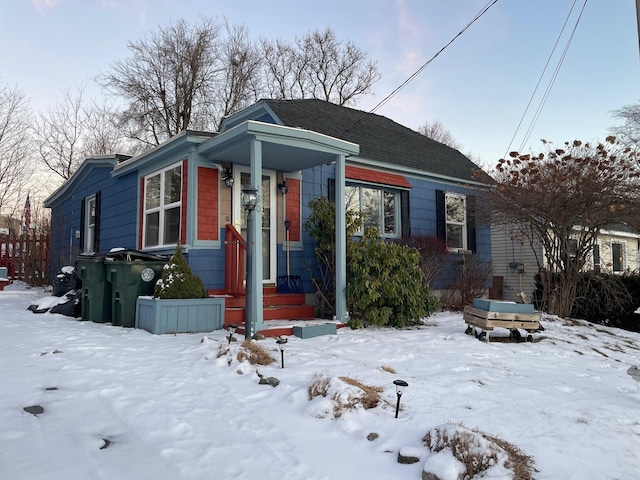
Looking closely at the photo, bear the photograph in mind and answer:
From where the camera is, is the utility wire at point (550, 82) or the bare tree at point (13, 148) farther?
the bare tree at point (13, 148)

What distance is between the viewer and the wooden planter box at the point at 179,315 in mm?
5992

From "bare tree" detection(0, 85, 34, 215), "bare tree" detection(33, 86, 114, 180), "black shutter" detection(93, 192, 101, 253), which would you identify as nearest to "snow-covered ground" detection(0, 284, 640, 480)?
"black shutter" detection(93, 192, 101, 253)

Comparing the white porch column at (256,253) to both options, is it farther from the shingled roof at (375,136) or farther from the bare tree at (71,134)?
the bare tree at (71,134)

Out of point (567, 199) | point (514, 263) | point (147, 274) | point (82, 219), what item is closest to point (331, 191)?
point (147, 274)

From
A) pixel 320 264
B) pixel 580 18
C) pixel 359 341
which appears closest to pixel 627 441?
pixel 359 341

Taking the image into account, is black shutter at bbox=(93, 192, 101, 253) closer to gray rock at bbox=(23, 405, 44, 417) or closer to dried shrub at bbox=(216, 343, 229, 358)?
dried shrub at bbox=(216, 343, 229, 358)

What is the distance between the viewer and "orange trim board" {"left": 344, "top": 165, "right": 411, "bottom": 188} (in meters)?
8.76

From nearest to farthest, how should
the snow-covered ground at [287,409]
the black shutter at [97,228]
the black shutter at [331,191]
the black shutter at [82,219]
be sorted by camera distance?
the snow-covered ground at [287,409], the black shutter at [331,191], the black shutter at [97,228], the black shutter at [82,219]

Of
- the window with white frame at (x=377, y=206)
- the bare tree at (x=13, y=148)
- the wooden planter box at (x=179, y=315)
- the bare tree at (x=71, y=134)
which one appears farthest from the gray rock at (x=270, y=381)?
the bare tree at (x=71, y=134)

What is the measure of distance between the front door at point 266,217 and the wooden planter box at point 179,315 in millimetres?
1302

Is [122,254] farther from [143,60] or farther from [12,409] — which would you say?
[143,60]

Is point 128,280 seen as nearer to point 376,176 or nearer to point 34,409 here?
point 34,409

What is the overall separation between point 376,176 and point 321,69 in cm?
1799

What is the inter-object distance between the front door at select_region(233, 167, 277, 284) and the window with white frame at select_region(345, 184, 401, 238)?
1.90 meters
